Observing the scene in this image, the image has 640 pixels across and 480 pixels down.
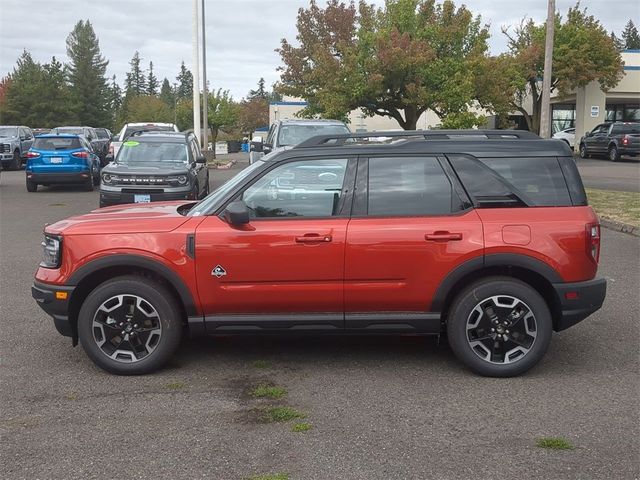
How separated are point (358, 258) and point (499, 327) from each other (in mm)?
1170

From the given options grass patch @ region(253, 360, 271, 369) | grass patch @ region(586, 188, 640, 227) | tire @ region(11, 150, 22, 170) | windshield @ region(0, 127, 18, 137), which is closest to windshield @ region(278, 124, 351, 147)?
grass patch @ region(586, 188, 640, 227)

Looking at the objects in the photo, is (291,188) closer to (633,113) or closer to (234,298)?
(234,298)

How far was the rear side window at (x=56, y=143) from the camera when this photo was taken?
19125mm

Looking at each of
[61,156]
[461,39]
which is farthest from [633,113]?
[61,156]

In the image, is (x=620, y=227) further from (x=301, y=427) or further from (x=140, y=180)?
(x=301, y=427)

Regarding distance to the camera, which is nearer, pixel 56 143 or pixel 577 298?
pixel 577 298

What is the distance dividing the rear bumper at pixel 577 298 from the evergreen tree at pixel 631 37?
119261 millimetres

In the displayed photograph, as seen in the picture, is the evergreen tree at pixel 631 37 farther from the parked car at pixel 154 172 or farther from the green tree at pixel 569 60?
the parked car at pixel 154 172

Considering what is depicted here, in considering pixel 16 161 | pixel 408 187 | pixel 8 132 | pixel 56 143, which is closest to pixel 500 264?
pixel 408 187

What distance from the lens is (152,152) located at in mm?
14250

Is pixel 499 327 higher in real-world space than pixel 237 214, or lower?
lower

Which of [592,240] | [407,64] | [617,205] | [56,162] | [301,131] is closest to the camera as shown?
[592,240]

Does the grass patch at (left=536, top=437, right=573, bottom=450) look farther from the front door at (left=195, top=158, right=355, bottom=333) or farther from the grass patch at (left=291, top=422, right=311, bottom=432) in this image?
the front door at (left=195, top=158, right=355, bottom=333)

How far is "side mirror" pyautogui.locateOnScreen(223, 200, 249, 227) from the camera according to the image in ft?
15.9
